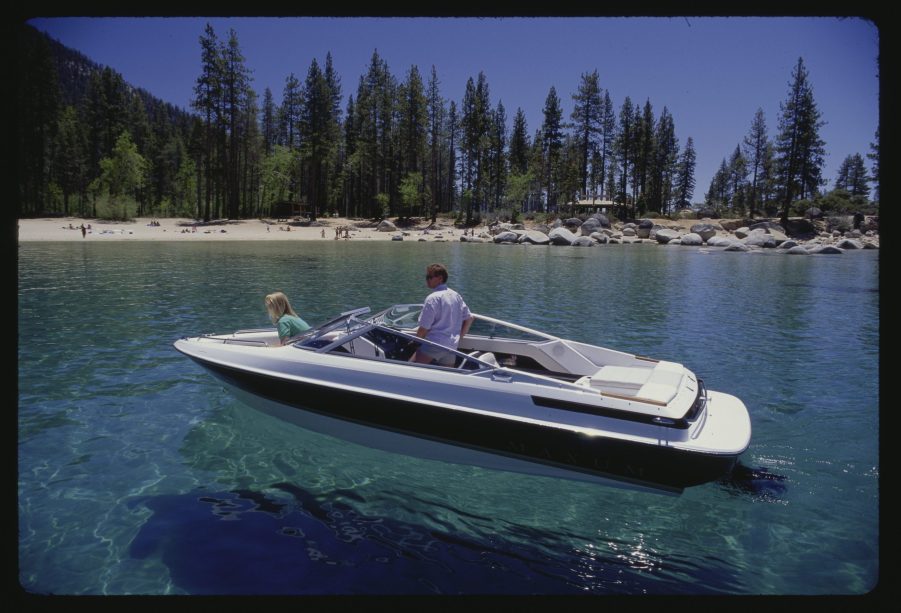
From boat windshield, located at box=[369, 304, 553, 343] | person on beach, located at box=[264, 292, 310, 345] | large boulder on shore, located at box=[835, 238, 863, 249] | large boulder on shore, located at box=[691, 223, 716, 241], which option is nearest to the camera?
person on beach, located at box=[264, 292, 310, 345]

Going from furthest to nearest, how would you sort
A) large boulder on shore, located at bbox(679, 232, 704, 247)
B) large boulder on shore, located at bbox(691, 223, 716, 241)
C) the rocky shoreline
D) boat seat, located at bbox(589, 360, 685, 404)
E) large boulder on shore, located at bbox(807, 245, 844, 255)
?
large boulder on shore, located at bbox(691, 223, 716, 241), large boulder on shore, located at bbox(679, 232, 704, 247), the rocky shoreline, large boulder on shore, located at bbox(807, 245, 844, 255), boat seat, located at bbox(589, 360, 685, 404)

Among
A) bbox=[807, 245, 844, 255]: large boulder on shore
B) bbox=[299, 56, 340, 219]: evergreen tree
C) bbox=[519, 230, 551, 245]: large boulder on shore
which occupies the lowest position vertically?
bbox=[807, 245, 844, 255]: large boulder on shore

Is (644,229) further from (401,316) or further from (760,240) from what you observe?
(401,316)

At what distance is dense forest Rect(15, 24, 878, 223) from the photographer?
6650cm

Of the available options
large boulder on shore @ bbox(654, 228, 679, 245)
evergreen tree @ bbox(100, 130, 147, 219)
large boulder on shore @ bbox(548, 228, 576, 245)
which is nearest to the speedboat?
large boulder on shore @ bbox(548, 228, 576, 245)

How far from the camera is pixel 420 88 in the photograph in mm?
76188

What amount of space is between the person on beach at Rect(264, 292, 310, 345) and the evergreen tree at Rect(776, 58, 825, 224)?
73704 mm

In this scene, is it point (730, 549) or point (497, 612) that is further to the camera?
point (730, 549)

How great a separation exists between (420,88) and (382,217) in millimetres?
17952

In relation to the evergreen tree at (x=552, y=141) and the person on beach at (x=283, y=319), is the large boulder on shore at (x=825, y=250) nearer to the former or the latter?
the evergreen tree at (x=552, y=141)

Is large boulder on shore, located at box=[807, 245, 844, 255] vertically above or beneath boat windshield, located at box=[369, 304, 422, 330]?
above

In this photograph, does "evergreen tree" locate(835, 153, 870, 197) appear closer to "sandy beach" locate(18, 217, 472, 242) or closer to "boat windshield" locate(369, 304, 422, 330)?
"sandy beach" locate(18, 217, 472, 242)
